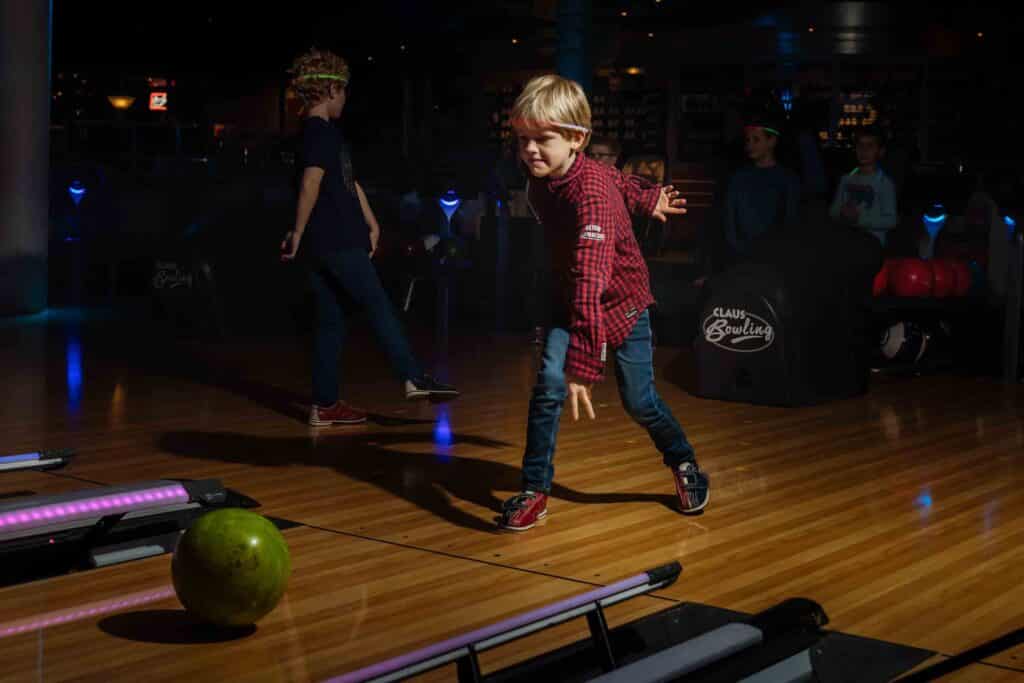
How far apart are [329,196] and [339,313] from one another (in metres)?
0.55

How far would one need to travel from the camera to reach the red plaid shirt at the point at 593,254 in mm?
4340

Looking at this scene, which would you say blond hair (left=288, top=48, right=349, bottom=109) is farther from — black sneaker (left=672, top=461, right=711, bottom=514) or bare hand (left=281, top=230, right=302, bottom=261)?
black sneaker (left=672, top=461, right=711, bottom=514)

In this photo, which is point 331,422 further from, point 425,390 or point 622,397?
point 622,397

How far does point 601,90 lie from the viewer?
21.1 m

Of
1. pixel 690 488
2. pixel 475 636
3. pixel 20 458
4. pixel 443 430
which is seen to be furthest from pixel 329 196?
pixel 475 636

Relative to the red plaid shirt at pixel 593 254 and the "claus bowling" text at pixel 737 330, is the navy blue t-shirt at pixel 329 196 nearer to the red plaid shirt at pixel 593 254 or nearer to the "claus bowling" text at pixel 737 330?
the red plaid shirt at pixel 593 254

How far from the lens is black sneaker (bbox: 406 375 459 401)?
21.5 ft

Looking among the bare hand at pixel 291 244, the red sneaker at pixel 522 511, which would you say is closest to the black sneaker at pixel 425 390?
the bare hand at pixel 291 244

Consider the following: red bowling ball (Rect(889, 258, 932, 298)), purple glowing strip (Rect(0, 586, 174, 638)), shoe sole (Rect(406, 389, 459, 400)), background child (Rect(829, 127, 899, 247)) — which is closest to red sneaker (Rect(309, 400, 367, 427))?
shoe sole (Rect(406, 389, 459, 400))

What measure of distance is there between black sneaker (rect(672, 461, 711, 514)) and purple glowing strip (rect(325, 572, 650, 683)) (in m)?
1.51

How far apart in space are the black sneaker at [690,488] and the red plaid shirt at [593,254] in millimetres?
545

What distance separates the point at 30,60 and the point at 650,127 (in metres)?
10.9

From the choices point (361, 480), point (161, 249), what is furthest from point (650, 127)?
point (361, 480)

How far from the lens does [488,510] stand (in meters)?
4.88
